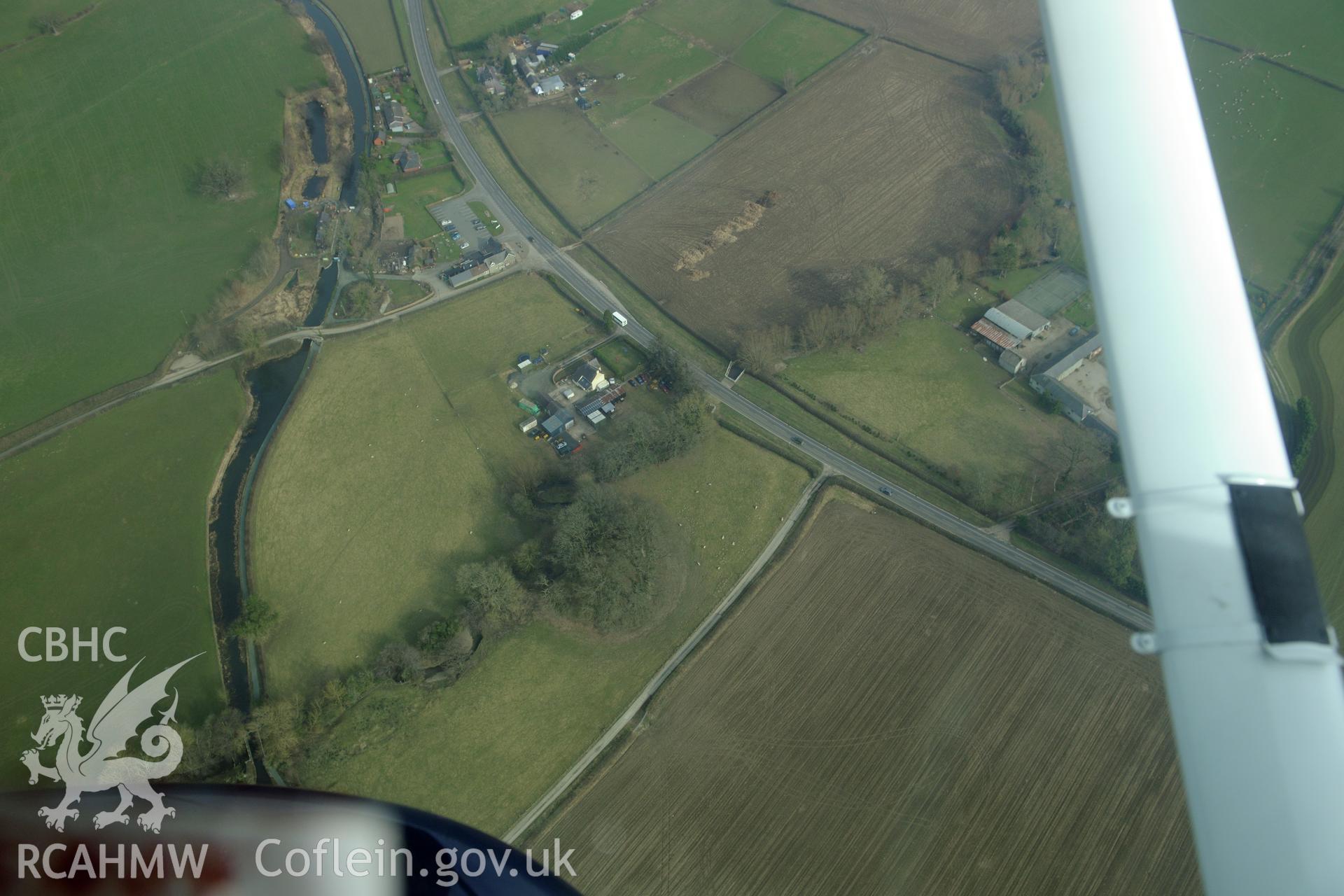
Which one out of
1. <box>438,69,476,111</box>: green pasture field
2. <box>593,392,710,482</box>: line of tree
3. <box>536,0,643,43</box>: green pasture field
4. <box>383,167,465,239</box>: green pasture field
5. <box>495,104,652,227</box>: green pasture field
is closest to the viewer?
<box>593,392,710,482</box>: line of tree

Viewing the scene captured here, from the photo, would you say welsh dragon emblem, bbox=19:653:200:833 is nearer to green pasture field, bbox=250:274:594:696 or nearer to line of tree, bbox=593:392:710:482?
green pasture field, bbox=250:274:594:696

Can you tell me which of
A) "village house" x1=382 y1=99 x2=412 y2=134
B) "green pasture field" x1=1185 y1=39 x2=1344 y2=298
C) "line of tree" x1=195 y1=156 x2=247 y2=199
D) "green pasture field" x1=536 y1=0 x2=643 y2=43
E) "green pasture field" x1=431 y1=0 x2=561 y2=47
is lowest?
"green pasture field" x1=1185 y1=39 x2=1344 y2=298

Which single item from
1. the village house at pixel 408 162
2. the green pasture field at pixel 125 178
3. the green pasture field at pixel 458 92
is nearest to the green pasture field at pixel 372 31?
the green pasture field at pixel 125 178

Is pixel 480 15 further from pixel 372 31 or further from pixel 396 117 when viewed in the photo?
pixel 396 117

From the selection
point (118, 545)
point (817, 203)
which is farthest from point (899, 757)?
point (118, 545)

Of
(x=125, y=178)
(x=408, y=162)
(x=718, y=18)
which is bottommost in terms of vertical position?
(x=408, y=162)

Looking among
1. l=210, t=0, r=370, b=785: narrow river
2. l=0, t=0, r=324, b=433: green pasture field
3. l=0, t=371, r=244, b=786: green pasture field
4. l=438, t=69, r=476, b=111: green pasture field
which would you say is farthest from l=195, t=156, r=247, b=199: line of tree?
l=0, t=371, r=244, b=786: green pasture field
